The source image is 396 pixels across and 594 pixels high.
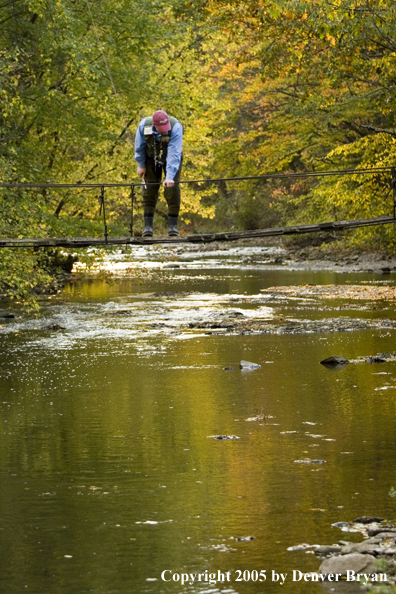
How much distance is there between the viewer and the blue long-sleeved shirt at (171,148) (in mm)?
12566

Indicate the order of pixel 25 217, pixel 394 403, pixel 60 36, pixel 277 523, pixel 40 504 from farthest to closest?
pixel 60 36
pixel 25 217
pixel 394 403
pixel 40 504
pixel 277 523

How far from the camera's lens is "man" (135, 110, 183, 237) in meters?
12.5

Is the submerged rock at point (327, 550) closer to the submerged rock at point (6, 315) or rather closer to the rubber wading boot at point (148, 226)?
the rubber wading boot at point (148, 226)

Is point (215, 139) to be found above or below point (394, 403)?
above

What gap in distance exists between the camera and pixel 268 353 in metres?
16.8

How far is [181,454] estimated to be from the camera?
34.0 ft

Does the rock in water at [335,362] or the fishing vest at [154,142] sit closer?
the fishing vest at [154,142]

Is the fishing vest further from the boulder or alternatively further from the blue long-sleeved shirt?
the boulder

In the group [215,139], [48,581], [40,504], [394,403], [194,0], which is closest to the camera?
[48,581]

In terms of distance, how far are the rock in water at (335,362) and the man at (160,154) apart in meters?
3.24

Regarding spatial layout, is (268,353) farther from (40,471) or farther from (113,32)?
(113,32)

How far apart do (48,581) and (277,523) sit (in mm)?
1960

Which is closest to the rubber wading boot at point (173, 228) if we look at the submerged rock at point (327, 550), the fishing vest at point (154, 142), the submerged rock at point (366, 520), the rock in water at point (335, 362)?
the fishing vest at point (154, 142)

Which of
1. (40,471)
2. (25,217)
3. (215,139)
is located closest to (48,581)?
(40,471)
